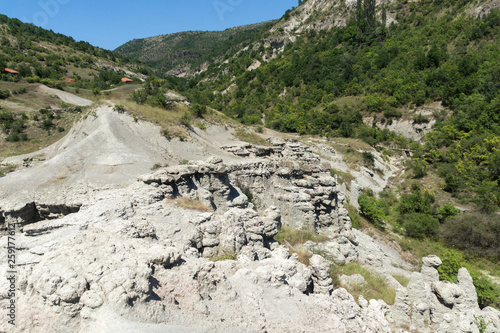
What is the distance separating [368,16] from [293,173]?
89.1 m

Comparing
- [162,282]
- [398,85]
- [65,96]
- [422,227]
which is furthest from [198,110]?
[398,85]

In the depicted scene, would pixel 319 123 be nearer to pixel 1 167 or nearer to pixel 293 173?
pixel 293 173

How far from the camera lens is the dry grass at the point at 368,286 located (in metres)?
8.03

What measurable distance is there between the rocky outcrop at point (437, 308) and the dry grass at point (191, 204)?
288 inches

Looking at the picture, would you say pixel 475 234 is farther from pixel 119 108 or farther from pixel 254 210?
pixel 119 108

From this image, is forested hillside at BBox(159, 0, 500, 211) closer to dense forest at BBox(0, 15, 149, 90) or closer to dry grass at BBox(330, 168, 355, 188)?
dry grass at BBox(330, 168, 355, 188)

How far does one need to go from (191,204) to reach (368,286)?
7.31 metres

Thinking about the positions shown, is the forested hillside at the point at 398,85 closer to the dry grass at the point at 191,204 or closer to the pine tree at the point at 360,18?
the pine tree at the point at 360,18

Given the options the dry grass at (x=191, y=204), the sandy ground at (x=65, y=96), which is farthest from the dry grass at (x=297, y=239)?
the sandy ground at (x=65, y=96)

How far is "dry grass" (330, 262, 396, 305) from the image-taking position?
803cm

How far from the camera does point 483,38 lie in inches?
2055

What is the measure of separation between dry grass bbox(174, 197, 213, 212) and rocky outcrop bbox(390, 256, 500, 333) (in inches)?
288

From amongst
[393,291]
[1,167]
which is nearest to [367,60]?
[393,291]

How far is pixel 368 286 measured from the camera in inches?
339
